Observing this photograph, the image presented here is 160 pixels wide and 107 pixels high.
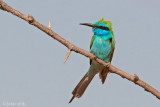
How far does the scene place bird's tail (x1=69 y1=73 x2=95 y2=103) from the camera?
479 cm

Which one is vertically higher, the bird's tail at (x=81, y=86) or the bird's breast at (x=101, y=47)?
the bird's breast at (x=101, y=47)

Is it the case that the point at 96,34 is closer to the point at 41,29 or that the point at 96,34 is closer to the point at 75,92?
the point at 75,92

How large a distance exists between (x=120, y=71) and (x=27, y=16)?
1.27 m

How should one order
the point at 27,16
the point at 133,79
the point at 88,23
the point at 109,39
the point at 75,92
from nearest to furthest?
the point at 27,16
the point at 133,79
the point at 75,92
the point at 88,23
the point at 109,39

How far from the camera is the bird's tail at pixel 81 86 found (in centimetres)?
479

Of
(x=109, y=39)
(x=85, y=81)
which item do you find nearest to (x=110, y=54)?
(x=109, y=39)

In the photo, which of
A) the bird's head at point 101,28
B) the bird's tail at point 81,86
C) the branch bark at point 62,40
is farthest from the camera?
the bird's head at point 101,28

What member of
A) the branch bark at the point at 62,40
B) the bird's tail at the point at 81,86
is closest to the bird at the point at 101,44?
the bird's tail at the point at 81,86

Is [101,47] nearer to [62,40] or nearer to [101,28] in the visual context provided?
[101,28]

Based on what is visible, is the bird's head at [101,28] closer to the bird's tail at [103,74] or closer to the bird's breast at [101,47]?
the bird's breast at [101,47]

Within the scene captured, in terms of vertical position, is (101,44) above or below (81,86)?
above

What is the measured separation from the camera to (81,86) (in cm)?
512

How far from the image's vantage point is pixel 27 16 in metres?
3.07

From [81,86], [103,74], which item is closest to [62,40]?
[81,86]
